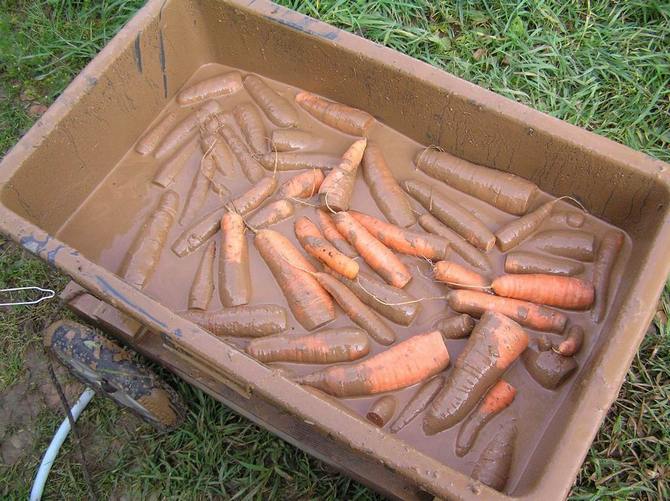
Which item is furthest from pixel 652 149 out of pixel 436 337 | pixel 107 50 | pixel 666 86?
pixel 107 50

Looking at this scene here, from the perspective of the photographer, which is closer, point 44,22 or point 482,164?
point 482,164

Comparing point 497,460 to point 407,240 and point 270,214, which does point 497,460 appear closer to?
point 407,240

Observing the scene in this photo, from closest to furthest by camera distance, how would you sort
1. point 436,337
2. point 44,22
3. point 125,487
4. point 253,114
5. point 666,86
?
point 436,337, point 125,487, point 253,114, point 666,86, point 44,22

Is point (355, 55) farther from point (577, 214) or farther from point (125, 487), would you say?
point (125, 487)

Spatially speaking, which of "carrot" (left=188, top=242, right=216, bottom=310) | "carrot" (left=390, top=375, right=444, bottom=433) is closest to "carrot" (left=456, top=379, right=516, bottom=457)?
"carrot" (left=390, top=375, right=444, bottom=433)

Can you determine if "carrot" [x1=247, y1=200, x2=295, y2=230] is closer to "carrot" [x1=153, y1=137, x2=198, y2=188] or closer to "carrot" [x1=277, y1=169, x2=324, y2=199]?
"carrot" [x1=277, y1=169, x2=324, y2=199]

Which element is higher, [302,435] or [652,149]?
[652,149]
